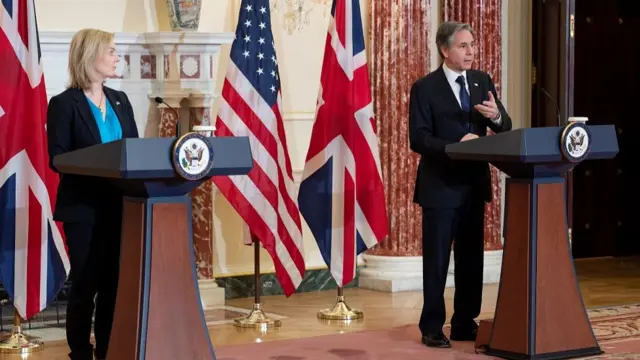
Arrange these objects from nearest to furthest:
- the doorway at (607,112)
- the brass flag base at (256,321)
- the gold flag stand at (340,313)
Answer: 1. the brass flag base at (256,321)
2. the gold flag stand at (340,313)
3. the doorway at (607,112)

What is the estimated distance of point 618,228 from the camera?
35.1 ft

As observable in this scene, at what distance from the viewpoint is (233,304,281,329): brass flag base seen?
7062 mm

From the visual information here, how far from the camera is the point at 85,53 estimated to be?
5.28m

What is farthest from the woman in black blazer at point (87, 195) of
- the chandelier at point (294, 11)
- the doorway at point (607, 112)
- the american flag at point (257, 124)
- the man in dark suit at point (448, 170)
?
the doorway at point (607, 112)

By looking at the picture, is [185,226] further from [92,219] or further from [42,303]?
[42,303]

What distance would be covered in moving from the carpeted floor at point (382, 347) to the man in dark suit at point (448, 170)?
6.8 inches

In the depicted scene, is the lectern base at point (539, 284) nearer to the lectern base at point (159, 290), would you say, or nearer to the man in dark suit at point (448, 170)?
the man in dark suit at point (448, 170)

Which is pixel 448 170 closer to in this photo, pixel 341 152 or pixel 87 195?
pixel 341 152

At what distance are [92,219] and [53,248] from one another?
125 centimetres

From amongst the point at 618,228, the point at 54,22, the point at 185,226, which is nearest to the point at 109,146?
the point at 185,226

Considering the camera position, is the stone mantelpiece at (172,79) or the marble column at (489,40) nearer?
the stone mantelpiece at (172,79)

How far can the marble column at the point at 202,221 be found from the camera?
7576 millimetres

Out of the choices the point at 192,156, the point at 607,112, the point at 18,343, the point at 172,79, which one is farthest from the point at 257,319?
the point at 607,112

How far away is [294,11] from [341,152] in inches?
55.9
